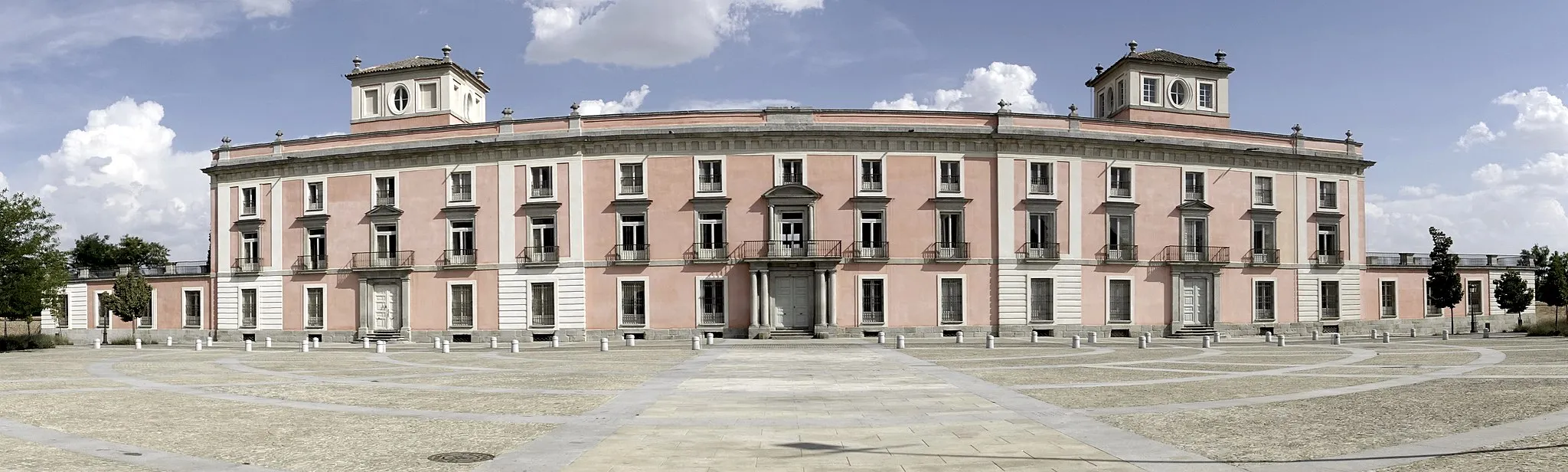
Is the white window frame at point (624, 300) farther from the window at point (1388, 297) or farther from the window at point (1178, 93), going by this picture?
the window at point (1388, 297)

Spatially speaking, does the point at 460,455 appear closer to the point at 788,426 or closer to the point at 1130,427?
the point at 788,426

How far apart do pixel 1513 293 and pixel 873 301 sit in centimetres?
3475

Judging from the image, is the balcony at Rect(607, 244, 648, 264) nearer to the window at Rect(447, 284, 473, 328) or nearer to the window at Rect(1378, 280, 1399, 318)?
the window at Rect(447, 284, 473, 328)

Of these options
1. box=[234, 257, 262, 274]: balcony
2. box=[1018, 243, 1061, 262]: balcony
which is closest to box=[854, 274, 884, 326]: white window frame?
box=[1018, 243, 1061, 262]: balcony

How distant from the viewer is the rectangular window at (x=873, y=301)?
40.6 meters

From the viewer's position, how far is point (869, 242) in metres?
40.6

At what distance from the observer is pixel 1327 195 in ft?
150

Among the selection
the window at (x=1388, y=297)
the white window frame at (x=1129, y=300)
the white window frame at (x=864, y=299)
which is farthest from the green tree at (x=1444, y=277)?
the white window frame at (x=864, y=299)

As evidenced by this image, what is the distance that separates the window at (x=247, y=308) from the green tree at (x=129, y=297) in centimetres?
488

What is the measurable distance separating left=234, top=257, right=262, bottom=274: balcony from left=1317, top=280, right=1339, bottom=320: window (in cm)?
5099

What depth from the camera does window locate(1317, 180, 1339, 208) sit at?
45.6 metres

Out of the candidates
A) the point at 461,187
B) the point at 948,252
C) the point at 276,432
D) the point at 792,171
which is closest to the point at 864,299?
the point at 948,252

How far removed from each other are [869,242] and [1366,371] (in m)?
21.7

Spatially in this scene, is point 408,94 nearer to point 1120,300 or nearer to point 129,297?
point 129,297
